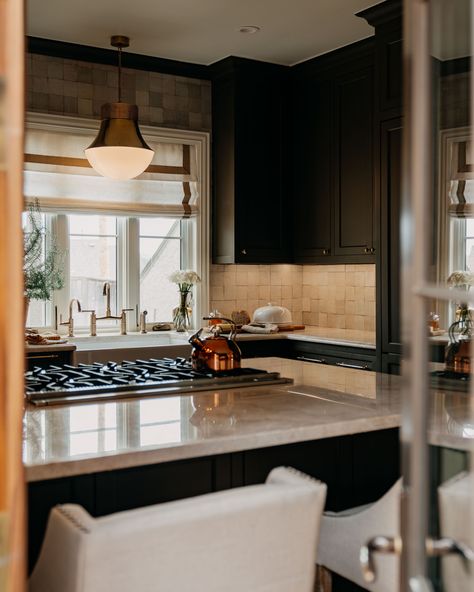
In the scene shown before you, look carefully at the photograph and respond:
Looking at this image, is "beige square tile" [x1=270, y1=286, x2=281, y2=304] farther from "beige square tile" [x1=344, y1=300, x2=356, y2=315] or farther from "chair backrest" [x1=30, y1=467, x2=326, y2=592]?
"chair backrest" [x1=30, y1=467, x2=326, y2=592]

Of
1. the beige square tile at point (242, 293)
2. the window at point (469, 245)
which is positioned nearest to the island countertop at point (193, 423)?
the window at point (469, 245)

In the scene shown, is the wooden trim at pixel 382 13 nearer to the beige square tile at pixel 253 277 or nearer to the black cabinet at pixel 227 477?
the beige square tile at pixel 253 277

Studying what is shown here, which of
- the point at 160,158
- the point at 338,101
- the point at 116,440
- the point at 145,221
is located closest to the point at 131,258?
the point at 145,221

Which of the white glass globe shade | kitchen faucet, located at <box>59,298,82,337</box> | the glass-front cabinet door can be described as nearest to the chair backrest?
the glass-front cabinet door

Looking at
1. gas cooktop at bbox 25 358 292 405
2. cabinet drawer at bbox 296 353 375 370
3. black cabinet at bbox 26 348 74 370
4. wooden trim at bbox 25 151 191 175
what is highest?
wooden trim at bbox 25 151 191 175

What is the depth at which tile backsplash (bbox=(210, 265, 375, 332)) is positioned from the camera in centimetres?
546

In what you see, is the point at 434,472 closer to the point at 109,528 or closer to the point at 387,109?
the point at 109,528

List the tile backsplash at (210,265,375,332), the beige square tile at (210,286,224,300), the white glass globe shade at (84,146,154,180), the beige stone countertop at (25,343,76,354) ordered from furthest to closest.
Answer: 1. the beige square tile at (210,286,224,300)
2. the tile backsplash at (210,265,375,332)
3. the beige stone countertop at (25,343,76,354)
4. the white glass globe shade at (84,146,154,180)

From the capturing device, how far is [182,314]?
5.43 m

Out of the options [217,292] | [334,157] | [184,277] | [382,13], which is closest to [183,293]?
[184,277]

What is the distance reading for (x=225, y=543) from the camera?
5.11 ft

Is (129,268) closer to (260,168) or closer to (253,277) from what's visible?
(253,277)

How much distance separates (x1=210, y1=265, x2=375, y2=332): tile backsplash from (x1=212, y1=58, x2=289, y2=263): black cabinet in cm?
27

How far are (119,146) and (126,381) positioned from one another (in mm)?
1663
